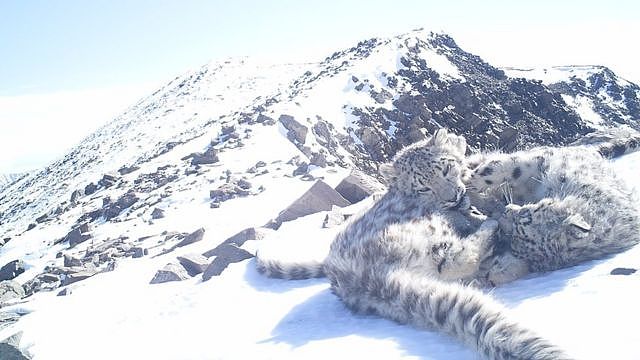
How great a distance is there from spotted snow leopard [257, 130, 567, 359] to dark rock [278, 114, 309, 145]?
17557mm

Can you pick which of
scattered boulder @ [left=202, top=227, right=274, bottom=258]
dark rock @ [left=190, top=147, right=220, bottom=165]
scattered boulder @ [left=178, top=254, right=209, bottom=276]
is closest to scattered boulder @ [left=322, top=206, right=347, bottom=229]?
scattered boulder @ [left=202, top=227, right=274, bottom=258]

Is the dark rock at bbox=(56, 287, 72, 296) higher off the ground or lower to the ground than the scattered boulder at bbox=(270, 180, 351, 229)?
lower

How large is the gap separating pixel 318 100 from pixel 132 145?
24.1 m

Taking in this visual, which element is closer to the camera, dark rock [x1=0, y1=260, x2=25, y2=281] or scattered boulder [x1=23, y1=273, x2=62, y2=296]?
scattered boulder [x1=23, y1=273, x2=62, y2=296]

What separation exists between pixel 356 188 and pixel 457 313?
30.1ft

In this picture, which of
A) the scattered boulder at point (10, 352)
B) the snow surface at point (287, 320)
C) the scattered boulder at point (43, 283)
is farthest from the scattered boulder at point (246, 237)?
the scattered boulder at point (43, 283)

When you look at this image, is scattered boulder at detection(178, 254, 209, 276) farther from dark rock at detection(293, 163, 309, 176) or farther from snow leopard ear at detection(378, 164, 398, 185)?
dark rock at detection(293, 163, 309, 176)

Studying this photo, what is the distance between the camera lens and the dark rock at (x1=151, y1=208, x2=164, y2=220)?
18.8m

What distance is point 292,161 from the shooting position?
22.0m

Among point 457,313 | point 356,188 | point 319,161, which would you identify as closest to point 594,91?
point 319,161

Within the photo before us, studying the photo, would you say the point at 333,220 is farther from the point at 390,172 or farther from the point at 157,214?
the point at 157,214

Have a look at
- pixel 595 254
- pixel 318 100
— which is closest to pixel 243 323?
pixel 595 254

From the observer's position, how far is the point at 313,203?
12180mm

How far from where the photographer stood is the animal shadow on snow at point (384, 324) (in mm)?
3900
